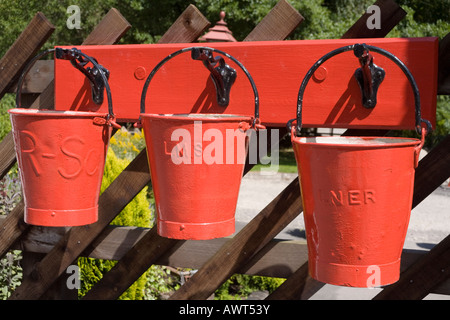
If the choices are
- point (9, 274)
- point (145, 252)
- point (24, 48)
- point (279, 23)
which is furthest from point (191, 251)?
point (9, 274)

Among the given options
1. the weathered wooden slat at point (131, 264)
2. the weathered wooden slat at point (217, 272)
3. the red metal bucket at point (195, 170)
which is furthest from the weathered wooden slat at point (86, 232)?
the red metal bucket at point (195, 170)

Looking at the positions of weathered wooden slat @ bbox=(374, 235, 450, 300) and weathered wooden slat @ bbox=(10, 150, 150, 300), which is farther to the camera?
weathered wooden slat @ bbox=(10, 150, 150, 300)

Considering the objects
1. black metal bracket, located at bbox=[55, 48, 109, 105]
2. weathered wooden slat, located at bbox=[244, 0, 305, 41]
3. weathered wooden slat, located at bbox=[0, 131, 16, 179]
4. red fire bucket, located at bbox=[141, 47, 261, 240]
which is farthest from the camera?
weathered wooden slat, located at bbox=[0, 131, 16, 179]

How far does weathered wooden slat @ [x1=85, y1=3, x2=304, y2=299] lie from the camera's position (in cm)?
189

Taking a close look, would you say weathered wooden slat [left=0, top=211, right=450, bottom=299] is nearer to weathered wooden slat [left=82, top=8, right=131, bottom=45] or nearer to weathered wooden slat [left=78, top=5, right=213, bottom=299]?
weathered wooden slat [left=78, top=5, right=213, bottom=299]

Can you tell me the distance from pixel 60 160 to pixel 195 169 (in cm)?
36

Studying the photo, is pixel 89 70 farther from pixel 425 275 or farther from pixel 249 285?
pixel 249 285

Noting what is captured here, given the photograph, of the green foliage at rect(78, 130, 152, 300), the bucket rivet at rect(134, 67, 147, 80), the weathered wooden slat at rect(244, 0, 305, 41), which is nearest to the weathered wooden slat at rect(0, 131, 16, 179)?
the bucket rivet at rect(134, 67, 147, 80)

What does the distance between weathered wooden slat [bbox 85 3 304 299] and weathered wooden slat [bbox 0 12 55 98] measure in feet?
2.49

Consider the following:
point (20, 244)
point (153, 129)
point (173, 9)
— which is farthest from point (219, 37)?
point (153, 129)

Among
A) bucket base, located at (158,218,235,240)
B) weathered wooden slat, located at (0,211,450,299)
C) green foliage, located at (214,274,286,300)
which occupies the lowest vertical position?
green foliage, located at (214,274,286,300)

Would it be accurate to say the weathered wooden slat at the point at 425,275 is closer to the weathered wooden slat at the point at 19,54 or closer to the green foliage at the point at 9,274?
the weathered wooden slat at the point at 19,54

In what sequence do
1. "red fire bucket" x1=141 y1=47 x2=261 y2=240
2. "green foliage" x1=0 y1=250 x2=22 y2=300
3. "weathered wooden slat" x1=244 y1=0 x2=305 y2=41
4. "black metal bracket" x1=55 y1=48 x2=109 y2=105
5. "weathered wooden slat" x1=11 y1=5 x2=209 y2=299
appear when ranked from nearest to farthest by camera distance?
1. "red fire bucket" x1=141 y1=47 x2=261 y2=240
2. "black metal bracket" x1=55 y1=48 x2=109 y2=105
3. "weathered wooden slat" x1=244 y1=0 x2=305 y2=41
4. "weathered wooden slat" x1=11 y1=5 x2=209 y2=299
5. "green foliage" x1=0 y1=250 x2=22 y2=300

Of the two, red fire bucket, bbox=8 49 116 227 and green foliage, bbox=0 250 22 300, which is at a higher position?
red fire bucket, bbox=8 49 116 227
